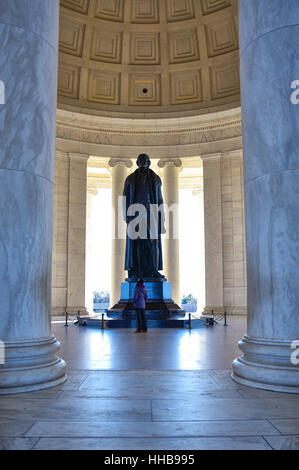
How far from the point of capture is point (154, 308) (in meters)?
38.1

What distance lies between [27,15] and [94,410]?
12460mm

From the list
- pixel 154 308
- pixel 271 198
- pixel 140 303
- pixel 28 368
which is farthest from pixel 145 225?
pixel 28 368

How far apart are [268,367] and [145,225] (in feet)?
84.9

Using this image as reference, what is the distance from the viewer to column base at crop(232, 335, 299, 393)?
42.5ft

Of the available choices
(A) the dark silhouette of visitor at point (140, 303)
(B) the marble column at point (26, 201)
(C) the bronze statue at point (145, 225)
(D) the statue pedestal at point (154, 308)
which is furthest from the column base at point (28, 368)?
(C) the bronze statue at point (145, 225)

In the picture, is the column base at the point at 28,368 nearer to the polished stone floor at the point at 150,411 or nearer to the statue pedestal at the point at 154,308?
the polished stone floor at the point at 150,411

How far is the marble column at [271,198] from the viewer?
13.7 meters

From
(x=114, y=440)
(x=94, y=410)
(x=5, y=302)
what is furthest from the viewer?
(x=5, y=302)

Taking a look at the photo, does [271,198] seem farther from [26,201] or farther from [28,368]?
Result: [28,368]

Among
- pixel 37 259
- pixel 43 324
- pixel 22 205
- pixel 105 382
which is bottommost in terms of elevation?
pixel 105 382

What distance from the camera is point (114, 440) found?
28.7 feet

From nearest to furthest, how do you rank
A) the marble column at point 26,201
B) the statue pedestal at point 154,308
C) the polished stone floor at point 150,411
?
the polished stone floor at point 150,411, the marble column at point 26,201, the statue pedestal at point 154,308

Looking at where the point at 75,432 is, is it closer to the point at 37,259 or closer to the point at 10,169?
the point at 37,259

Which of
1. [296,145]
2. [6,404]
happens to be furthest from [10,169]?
[296,145]
